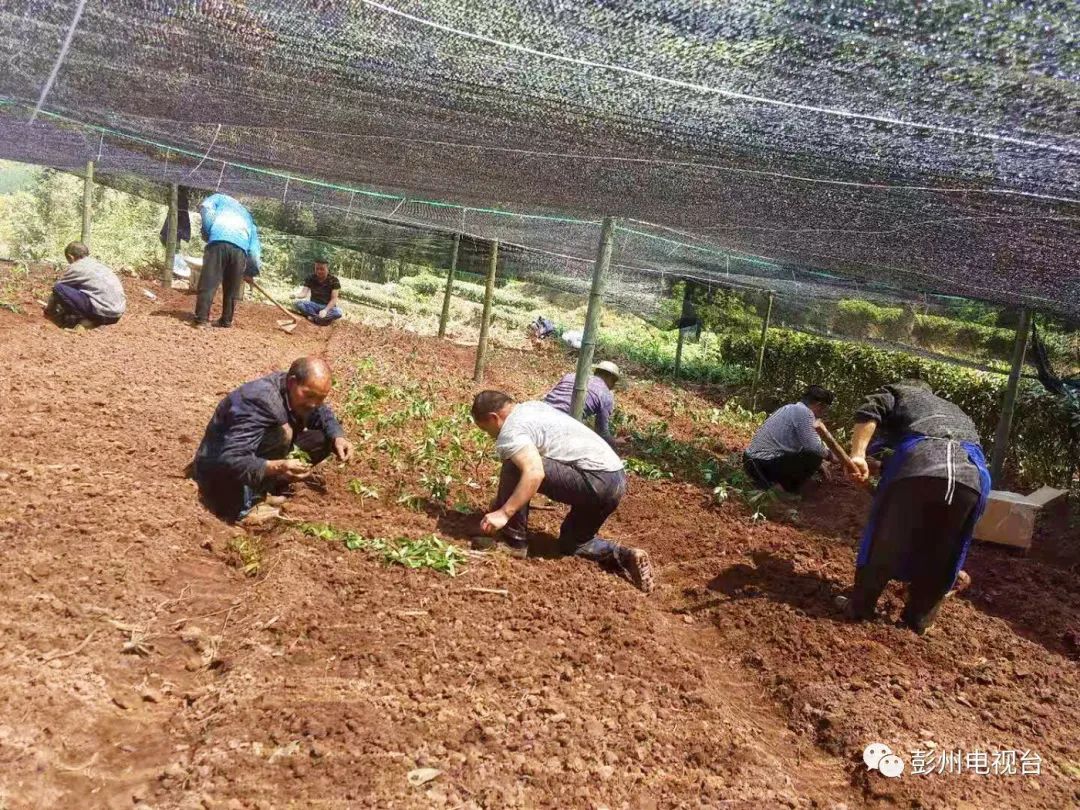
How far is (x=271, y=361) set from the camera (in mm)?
7352

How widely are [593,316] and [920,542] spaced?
2.25m

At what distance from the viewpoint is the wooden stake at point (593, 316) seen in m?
4.51

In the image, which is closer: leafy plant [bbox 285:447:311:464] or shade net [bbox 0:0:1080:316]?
shade net [bbox 0:0:1080:316]

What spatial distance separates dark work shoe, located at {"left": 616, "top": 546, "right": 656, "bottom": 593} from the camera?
373 cm

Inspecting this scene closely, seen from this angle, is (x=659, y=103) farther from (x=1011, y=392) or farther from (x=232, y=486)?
(x=1011, y=392)

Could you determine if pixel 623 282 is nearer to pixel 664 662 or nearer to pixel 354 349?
pixel 354 349

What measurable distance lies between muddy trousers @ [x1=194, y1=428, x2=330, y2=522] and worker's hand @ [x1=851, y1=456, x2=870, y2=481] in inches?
117

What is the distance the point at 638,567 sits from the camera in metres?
3.74

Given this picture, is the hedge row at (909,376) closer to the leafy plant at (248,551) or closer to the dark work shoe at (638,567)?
the dark work shoe at (638,567)

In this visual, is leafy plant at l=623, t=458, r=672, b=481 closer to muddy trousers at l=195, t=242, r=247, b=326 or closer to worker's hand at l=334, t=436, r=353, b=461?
worker's hand at l=334, t=436, r=353, b=461

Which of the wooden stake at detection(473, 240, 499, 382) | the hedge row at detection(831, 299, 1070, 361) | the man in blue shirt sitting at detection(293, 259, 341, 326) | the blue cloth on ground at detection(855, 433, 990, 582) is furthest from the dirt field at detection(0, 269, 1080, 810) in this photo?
the man in blue shirt sitting at detection(293, 259, 341, 326)

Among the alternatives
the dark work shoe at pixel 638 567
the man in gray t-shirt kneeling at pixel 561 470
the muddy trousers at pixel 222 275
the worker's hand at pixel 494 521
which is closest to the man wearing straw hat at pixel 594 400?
the man in gray t-shirt kneeling at pixel 561 470

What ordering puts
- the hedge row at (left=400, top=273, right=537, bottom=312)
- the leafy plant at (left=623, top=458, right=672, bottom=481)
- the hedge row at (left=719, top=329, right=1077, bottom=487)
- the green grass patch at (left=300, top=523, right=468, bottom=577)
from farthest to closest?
the hedge row at (left=400, top=273, right=537, bottom=312) < the hedge row at (left=719, top=329, right=1077, bottom=487) < the leafy plant at (left=623, top=458, right=672, bottom=481) < the green grass patch at (left=300, top=523, right=468, bottom=577)
